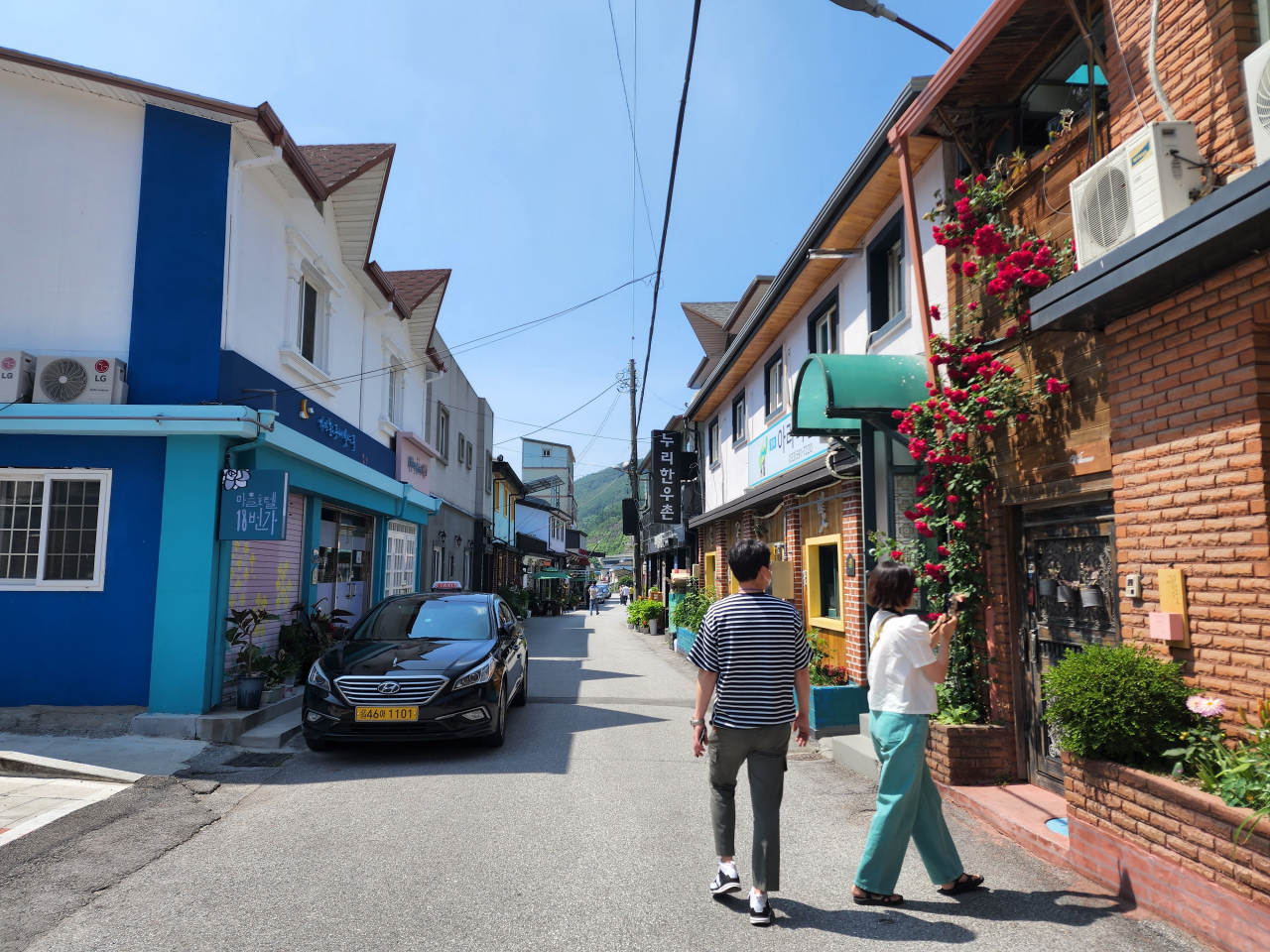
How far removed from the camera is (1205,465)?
4188 millimetres

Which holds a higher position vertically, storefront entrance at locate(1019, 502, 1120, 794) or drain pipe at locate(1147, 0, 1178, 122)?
drain pipe at locate(1147, 0, 1178, 122)

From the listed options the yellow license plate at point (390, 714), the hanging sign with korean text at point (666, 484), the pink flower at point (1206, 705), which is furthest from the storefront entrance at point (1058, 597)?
the hanging sign with korean text at point (666, 484)

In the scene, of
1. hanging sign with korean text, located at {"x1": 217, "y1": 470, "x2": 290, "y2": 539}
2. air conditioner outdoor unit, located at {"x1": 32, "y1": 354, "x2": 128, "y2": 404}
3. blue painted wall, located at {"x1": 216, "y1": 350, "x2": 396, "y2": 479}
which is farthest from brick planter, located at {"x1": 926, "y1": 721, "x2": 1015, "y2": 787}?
air conditioner outdoor unit, located at {"x1": 32, "y1": 354, "x2": 128, "y2": 404}

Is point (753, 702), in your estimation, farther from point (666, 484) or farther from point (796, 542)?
point (666, 484)

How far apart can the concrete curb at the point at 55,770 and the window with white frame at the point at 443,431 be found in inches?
571

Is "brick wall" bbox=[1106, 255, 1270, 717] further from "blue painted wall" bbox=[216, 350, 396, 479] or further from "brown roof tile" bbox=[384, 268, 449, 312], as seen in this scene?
"brown roof tile" bbox=[384, 268, 449, 312]

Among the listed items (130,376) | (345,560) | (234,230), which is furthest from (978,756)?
(345,560)

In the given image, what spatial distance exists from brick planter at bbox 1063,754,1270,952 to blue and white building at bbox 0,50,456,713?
7.50m

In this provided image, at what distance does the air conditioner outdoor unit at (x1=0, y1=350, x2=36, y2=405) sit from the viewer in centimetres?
820

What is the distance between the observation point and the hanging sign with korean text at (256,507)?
27.5ft

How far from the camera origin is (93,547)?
27.7 feet

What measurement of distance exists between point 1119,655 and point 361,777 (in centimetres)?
565

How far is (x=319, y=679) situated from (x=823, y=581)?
6.54 metres

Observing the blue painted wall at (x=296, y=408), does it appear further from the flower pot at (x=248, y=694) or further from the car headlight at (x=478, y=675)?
the car headlight at (x=478, y=675)
